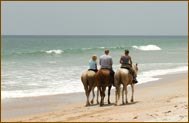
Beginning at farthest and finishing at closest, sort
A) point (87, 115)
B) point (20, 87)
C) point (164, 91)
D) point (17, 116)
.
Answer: point (20, 87) < point (164, 91) < point (17, 116) < point (87, 115)

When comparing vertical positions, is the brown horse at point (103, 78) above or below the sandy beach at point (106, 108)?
above

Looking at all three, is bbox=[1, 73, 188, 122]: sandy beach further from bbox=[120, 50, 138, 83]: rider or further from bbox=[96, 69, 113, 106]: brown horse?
bbox=[120, 50, 138, 83]: rider

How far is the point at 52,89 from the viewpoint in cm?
2028

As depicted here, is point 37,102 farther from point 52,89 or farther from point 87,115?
point 87,115

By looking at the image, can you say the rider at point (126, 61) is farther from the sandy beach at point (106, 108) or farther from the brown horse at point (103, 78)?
the sandy beach at point (106, 108)

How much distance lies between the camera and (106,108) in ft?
47.2

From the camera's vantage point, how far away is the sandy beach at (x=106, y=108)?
37.4ft

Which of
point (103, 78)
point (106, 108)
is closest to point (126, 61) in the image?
point (103, 78)

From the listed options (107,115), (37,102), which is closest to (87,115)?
(107,115)

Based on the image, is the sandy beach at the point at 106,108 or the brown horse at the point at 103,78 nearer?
the sandy beach at the point at 106,108

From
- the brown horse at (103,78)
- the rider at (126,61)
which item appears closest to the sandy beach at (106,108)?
the brown horse at (103,78)

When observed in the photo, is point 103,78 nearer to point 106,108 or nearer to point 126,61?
point 126,61

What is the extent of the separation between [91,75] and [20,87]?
6.61 m

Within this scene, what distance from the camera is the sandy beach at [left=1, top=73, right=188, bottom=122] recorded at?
11391mm
